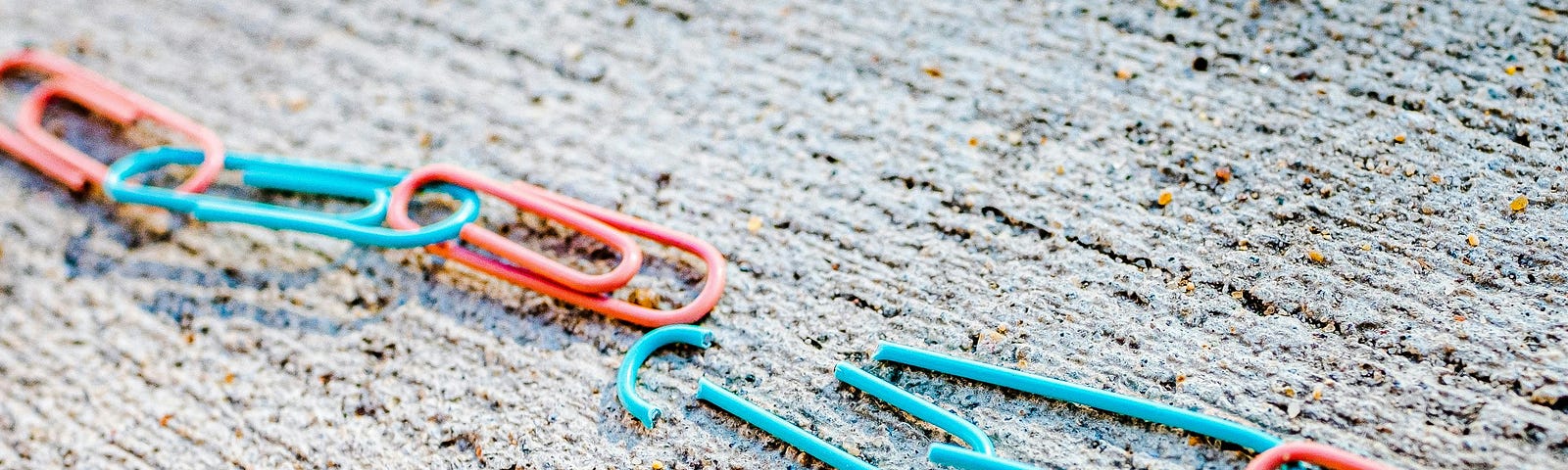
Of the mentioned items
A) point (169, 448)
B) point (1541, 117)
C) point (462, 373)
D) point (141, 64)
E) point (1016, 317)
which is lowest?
point (169, 448)

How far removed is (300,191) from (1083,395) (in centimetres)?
156

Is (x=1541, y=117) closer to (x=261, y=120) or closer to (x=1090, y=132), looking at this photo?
(x=1090, y=132)

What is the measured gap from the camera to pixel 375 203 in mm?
1810

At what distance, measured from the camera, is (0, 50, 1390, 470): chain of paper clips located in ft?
4.80

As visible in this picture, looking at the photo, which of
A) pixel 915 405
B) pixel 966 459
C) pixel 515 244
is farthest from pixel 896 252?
pixel 515 244

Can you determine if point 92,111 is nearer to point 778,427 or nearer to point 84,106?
point 84,106

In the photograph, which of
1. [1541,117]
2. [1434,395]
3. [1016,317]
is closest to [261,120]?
[1016,317]

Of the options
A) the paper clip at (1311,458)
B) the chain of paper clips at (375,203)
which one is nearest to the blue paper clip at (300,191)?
Answer: the chain of paper clips at (375,203)

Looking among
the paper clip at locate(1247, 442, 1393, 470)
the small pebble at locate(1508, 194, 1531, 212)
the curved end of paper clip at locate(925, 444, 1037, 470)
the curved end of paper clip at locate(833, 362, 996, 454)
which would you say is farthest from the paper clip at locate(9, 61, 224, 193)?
the small pebble at locate(1508, 194, 1531, 212)

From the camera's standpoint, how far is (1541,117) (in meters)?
1.64

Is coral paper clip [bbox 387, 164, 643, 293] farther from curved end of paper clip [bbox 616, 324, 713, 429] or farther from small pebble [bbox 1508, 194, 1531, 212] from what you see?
small pebble [bbox 1508, 194, 1531, 212]

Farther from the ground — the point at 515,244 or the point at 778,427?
the point at 515,244

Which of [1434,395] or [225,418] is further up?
[1434,395]

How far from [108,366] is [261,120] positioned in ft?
1.94
